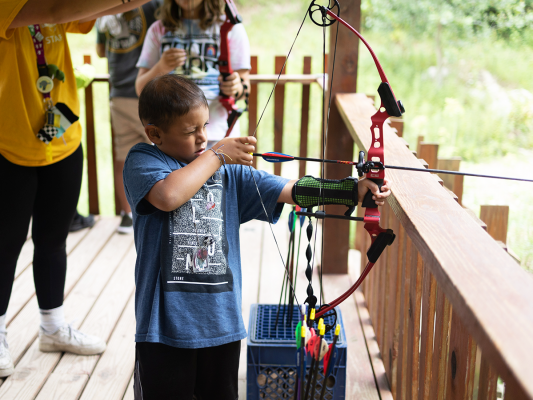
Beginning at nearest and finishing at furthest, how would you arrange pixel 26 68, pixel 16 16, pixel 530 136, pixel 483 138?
pixel 16 16
pixel 26 68
pixel 530 136
pixel 483 138

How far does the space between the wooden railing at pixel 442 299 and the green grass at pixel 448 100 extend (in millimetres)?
2685

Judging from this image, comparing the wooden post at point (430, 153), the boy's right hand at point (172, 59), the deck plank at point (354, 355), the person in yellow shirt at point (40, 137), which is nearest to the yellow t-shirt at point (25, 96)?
the person in yellow shirt at point (40, 137)

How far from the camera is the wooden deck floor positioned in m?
1.85

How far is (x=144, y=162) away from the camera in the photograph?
49.0 inches

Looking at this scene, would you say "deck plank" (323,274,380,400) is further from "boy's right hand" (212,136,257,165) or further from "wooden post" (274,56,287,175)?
"wooden post" (274,56,287,175)

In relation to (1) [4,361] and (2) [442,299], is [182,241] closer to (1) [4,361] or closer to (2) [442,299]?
(2) [442,299]

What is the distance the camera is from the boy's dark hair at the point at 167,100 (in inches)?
48.4

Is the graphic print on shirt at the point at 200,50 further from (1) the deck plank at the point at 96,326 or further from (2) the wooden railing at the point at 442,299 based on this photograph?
(1) the deck plank at the point at 96,326

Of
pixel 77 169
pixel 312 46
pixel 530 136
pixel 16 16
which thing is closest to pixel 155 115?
pixel 16 16

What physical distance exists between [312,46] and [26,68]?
8896 millimetres

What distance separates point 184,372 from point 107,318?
1.10m

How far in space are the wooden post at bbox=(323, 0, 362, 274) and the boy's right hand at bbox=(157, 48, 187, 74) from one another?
62 cm

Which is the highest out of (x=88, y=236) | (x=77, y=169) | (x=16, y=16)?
(x=16, y=16)

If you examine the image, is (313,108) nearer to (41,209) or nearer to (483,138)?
(483,138)
